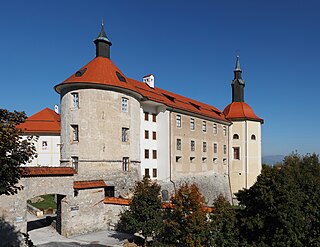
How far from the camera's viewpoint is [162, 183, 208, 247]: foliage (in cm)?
1495

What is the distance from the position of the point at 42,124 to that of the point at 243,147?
28732mm

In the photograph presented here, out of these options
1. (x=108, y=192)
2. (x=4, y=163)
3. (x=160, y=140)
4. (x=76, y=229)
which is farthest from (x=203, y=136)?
(x=4, y=163)

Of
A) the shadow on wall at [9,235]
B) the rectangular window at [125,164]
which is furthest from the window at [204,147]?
the shadow on wall at [9,235]

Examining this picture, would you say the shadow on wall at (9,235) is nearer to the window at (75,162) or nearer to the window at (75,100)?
the window at (75,162)

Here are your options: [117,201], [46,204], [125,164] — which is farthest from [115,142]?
[46,204]

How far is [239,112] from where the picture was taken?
42625 mm

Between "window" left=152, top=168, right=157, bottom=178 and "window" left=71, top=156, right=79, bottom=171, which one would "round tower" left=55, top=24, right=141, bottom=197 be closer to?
"window" left=71, top=156, right=79, bottom=171

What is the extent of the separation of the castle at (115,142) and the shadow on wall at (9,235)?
10.5 ft

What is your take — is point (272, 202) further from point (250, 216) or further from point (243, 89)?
point (243, 89)

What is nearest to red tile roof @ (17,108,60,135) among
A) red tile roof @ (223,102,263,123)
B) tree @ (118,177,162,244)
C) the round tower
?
the round tower

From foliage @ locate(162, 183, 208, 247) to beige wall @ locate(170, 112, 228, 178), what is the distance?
14.9 metres

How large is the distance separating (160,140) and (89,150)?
32.2 feet

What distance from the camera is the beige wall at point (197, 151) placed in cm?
3141

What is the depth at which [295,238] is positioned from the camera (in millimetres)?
13508
